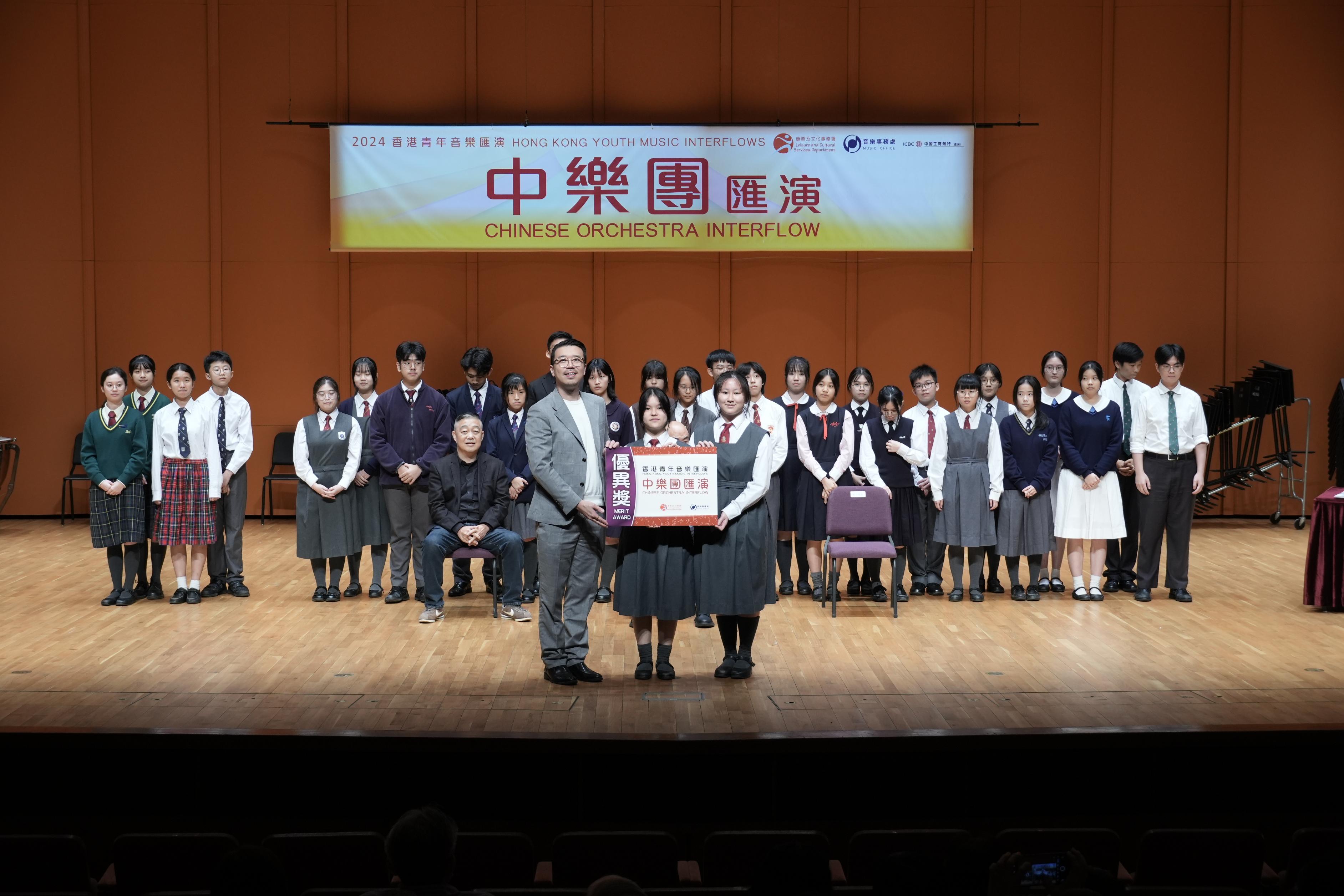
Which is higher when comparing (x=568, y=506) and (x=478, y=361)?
(x=478, y=361)

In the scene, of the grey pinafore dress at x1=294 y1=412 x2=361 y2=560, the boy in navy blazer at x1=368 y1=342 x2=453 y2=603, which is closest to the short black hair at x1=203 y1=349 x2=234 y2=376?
the grey pinafore dress at x1=294 y1=412 x2=361 y2=560

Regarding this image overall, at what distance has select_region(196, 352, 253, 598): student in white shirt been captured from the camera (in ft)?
21.4

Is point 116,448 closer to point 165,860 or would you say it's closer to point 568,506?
point 568,506

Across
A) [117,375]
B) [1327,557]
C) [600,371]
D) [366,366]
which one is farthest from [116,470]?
[1327,557]

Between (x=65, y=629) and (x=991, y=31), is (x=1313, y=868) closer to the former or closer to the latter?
(x=65, y=629)

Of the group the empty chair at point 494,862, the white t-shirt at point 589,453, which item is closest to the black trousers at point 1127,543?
the white t-shirt at point 589,453

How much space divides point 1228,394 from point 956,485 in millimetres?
4058

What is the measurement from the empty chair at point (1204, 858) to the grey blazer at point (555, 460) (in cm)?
269

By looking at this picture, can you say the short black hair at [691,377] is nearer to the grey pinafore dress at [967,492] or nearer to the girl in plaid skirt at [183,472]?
the grey pinafore dress at [967,492]

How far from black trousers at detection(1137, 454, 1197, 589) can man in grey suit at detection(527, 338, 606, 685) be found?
3397mm

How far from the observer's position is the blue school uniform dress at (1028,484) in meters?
6.50

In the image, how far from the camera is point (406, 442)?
6.59 metres

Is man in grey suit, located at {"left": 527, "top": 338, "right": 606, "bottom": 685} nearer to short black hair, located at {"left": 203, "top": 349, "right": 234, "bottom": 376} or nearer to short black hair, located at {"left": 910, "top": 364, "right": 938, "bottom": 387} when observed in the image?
short black hair, located at {"left": 910, "top": 364, "right": 938, "bottom": 387}

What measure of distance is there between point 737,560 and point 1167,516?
314cm
